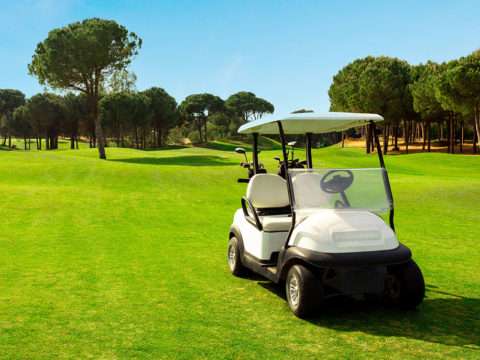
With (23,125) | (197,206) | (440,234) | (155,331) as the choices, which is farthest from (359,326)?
(23,125)

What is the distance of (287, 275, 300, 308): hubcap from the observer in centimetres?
584

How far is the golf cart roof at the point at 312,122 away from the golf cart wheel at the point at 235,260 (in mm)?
1895

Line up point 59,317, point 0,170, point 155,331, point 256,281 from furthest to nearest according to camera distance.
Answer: point 0,170 < point 256,281 < point 59,317 < point 155,331

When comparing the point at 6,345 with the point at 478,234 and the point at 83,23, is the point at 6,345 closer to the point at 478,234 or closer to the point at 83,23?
the point at 478,234

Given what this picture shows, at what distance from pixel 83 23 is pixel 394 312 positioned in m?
45.4

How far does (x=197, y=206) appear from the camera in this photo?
1708cm

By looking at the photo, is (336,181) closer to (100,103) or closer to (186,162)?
(186,162)

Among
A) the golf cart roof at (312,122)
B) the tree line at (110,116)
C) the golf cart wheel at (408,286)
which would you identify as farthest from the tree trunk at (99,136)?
the golf cart wheel at (408,286)

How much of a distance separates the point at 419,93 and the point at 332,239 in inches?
2145

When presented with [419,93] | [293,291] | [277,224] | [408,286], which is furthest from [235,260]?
[419,93]

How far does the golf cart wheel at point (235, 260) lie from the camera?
7.78 metres

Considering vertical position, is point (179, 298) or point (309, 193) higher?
point (309, 193)

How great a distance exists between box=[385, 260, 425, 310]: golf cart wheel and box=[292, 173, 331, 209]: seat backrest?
3.95 ft

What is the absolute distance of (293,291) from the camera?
→ 5.96 metres
